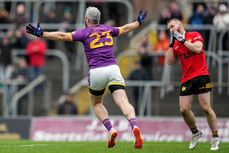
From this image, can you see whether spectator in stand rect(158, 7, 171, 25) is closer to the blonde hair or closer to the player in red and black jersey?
the player in red and black jersey

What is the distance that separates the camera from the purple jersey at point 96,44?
1002 centimetres

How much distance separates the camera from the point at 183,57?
10.7 metres

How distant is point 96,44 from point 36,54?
377 inches

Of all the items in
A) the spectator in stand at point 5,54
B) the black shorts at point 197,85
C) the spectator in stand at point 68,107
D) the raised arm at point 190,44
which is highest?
the raised arm at point 190,44

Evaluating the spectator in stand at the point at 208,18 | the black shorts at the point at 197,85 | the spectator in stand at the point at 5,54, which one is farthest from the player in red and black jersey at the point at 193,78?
the spectator in stand at the point at 5,54

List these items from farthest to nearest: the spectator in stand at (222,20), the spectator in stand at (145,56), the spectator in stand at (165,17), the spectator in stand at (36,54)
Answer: the spectator in stand at (165,17) < the spectator in stand at (222,20) < the spectator in stand at (36,54) < the spectator in stand at (145,56)

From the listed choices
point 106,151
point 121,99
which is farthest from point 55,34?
point 106,151

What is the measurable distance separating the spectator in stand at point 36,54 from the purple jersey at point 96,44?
9.11 m

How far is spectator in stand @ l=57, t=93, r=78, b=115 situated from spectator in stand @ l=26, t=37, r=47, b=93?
1546 mm

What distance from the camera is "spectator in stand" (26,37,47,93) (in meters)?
19.1

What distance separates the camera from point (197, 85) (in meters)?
10.5

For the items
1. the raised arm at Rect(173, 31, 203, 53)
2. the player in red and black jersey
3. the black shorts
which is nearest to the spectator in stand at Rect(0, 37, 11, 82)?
the player in red and black jersey

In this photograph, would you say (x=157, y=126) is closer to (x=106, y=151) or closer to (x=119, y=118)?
(x=119, y=118)

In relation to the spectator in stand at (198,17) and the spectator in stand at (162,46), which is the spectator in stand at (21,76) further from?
the spectator in stand at (198,17)
